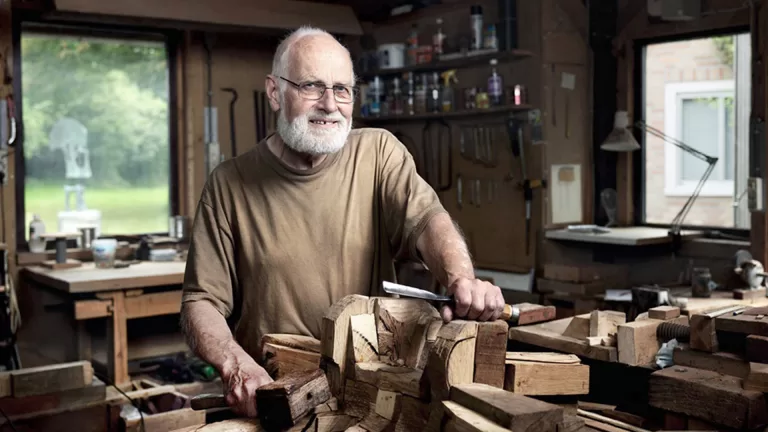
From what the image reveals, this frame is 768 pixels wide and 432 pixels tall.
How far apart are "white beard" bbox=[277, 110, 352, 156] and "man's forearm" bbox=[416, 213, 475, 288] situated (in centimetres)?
33

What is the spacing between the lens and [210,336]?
1863mm

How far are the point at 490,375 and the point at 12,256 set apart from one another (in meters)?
4.39

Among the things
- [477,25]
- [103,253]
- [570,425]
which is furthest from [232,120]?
[570,425]

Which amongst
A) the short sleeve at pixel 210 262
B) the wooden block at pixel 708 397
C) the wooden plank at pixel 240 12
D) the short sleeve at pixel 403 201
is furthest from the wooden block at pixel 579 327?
the wooden plank at pixel 240 12

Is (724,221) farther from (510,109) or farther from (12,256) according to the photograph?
(12,256)

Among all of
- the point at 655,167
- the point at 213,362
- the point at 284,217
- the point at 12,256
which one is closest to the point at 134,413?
the point at 12,256

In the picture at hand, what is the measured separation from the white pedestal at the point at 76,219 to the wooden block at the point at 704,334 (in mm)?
4203

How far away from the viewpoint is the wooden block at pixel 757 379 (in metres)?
1.74

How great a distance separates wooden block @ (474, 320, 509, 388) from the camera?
138 cm

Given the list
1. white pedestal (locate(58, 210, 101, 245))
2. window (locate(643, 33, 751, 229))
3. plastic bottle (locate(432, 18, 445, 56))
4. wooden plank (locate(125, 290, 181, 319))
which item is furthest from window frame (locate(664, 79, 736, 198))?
white pedestal (locate(58, 210, 101, 245))

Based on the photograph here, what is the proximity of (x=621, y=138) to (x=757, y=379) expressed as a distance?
3.25 m

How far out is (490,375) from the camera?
140 cm

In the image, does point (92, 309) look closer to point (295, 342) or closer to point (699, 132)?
point (295, 342)

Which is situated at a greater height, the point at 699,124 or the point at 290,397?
the point at 699,124
